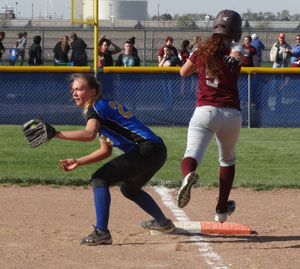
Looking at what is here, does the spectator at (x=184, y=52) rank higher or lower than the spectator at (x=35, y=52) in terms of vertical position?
higher

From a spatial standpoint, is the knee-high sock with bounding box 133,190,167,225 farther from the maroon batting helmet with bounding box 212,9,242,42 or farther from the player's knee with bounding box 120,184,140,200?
the maroon batting helmet with bounding box 212,9,242,42

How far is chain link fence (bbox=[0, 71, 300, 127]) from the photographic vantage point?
48.4 ft

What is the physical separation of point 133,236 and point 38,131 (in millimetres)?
1373

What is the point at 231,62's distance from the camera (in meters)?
5.97

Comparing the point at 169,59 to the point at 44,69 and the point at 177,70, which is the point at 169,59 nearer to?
the point at 177,70

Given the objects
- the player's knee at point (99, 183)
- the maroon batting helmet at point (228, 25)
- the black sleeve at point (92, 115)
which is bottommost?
the player's knee at point (99, 183)

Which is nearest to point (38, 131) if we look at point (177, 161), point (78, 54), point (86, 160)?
point (86, 160)

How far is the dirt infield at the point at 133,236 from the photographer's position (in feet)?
18.4

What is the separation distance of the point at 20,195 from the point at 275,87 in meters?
7.67

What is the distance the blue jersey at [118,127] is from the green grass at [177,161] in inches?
117

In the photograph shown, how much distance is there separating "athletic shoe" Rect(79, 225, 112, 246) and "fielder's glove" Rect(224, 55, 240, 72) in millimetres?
1679

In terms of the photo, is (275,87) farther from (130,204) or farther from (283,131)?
(130,204)

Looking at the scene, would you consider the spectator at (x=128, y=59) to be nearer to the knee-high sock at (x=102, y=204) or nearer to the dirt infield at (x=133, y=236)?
the dirt infield at (x=133, y=236)

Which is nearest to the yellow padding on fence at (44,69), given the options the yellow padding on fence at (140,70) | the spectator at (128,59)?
the yellow padding on fence at (140,70)
